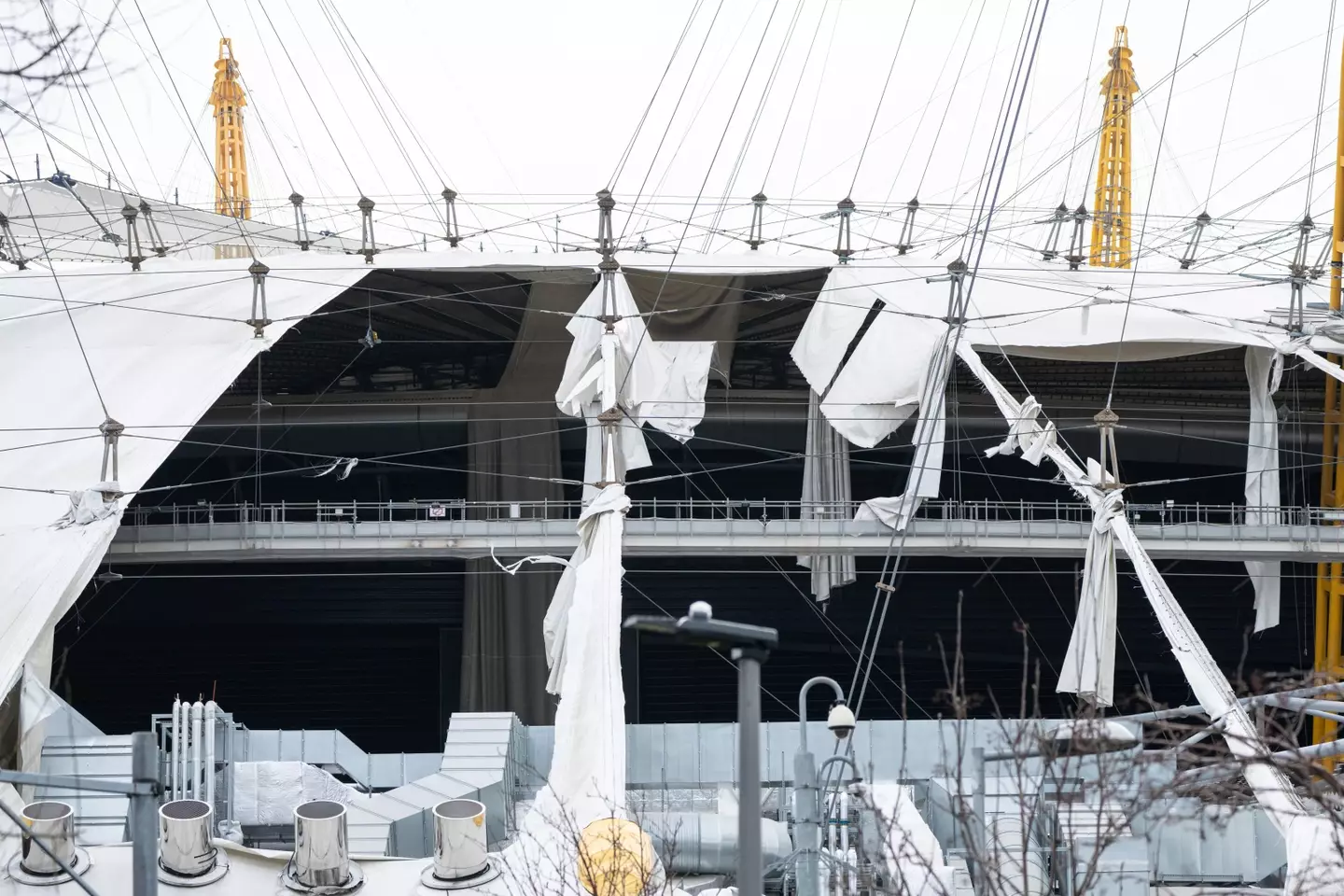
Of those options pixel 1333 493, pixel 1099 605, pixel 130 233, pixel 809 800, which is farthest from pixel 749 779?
pixel 130 233

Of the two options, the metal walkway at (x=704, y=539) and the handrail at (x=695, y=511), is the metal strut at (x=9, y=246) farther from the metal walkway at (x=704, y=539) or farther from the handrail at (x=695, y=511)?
the metal walkway at (x=704, y=539)

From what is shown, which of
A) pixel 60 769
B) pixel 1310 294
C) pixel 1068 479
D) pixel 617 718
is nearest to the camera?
pixel 617 718

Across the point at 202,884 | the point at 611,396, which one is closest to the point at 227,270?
the point at 611,396

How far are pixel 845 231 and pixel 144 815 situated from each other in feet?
63.2

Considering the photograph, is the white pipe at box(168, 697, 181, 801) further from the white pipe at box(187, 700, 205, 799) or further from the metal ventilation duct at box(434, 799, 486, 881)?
the metal ventilation duct at box(434, 799, 486, 881)

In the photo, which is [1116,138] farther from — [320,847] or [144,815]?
[144,815]

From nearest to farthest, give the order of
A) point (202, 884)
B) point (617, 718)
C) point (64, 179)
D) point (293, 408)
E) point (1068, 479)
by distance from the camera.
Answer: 1. point (202, 884)
2. point (617, 718)
3. point (1068, 479)
4. point (293, 408)
5. point (64, 179)

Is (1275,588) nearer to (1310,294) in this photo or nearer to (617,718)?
(1310,294)

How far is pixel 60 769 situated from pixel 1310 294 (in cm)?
2279

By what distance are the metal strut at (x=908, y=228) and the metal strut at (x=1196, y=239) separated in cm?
553

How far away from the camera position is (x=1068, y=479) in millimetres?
19656

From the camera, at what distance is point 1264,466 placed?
23469 mm

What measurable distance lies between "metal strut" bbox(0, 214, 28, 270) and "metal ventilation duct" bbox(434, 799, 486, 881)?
13.1 m

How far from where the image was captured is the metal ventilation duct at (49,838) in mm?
12219
